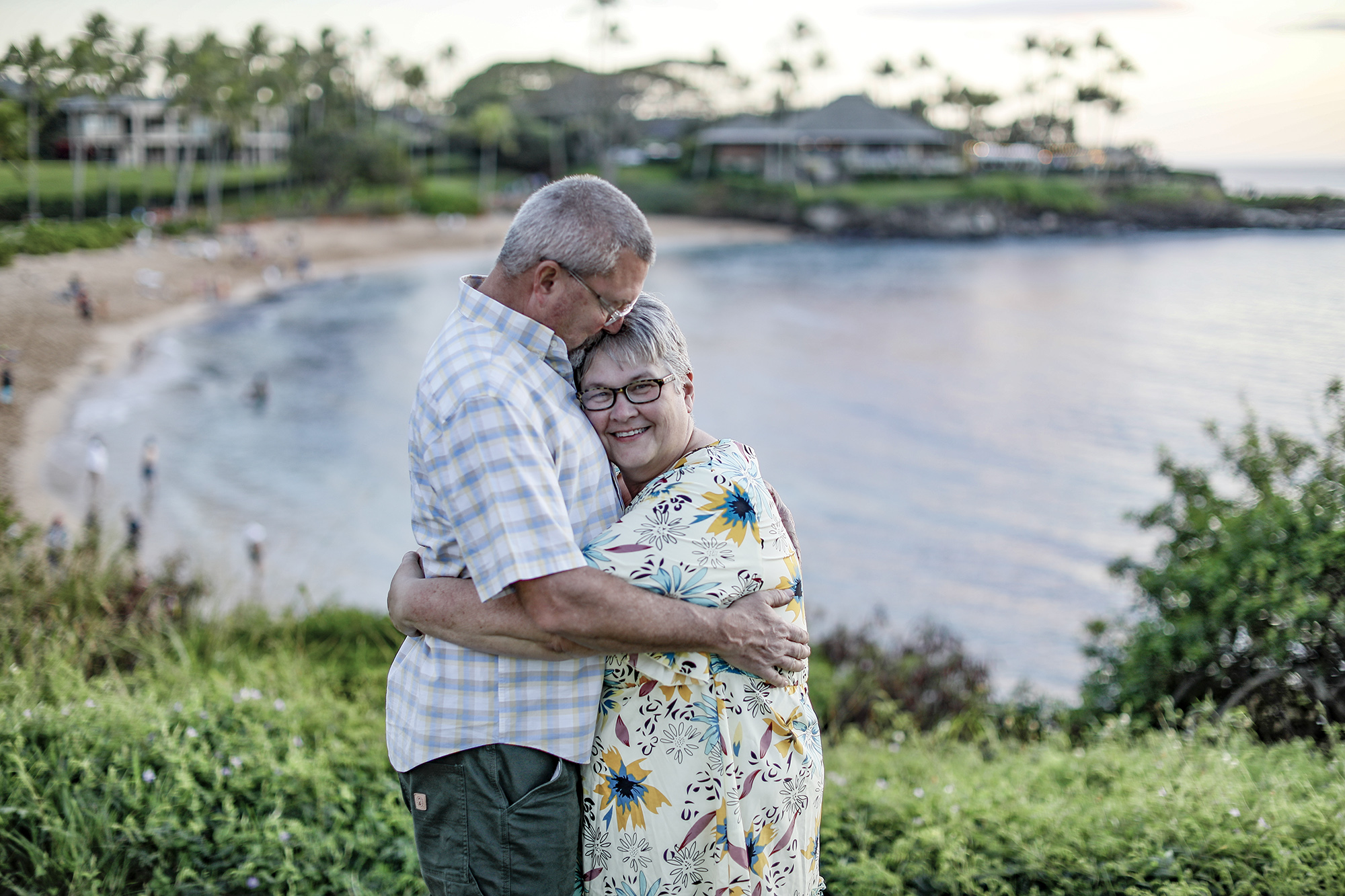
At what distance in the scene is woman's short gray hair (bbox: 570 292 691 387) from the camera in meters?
2.38

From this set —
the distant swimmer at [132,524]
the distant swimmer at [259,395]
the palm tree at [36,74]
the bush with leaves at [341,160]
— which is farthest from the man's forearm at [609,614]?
the bush with leaves at [341,160]

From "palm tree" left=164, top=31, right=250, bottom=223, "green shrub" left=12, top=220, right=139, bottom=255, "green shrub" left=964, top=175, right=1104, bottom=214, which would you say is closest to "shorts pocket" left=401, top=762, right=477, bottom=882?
"green shrub" left=12, top=220, right=139, bottom=255

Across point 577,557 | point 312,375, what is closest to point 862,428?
point 312,375

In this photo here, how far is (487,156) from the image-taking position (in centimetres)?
8175

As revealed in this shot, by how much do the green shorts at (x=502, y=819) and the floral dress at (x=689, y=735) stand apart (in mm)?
92

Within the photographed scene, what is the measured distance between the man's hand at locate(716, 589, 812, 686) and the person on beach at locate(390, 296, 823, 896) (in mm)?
34

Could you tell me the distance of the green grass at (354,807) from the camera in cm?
331

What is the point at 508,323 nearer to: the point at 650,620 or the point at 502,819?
the point at 650,620

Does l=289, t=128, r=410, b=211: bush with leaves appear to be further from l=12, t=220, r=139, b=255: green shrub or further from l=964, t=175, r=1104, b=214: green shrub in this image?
l=964, t=175, r=1104, b=214: green shrub

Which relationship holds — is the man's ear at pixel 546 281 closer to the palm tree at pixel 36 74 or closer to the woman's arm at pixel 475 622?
the woman's arm at pixel 475 622

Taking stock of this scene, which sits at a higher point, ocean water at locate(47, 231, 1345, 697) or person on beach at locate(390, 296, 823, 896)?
person on beach at locate(390, 296, 823, 896)

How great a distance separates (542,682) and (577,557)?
1.17 feet

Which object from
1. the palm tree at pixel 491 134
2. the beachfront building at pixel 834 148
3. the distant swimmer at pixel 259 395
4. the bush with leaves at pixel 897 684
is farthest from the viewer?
the beachfront building at pixel 834 148

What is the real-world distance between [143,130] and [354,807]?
5499 centimetres
